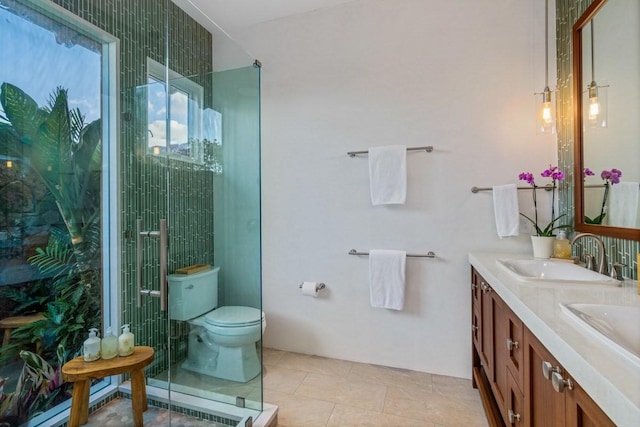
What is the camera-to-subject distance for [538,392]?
0.88m

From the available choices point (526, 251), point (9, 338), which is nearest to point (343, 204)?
point (526, 251)

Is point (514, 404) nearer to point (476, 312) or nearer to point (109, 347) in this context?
point (476, 312)

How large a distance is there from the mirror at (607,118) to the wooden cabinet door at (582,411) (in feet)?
3.04

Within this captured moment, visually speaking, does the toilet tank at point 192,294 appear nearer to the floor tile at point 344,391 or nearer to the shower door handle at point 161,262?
the shower door handle at point 161,262

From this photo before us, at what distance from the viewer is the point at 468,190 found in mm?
2049

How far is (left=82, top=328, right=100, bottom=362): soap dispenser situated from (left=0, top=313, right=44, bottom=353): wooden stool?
19 centimetres

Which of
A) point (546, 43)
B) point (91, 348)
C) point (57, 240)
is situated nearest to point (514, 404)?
point (91, 348)

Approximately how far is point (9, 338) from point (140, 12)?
2.05 metres

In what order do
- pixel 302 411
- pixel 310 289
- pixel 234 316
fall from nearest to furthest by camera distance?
pixel 302 411 < pixel 234 316 < pixel 310 289

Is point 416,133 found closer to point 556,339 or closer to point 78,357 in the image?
point 556,339

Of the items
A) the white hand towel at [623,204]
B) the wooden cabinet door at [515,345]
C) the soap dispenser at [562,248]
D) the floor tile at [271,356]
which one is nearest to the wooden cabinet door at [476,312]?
the soap dispenser at [562,248]

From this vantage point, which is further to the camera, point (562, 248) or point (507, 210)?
point (507, 210)

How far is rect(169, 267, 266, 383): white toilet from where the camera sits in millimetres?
1851

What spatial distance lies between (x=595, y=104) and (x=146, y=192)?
254 cm
